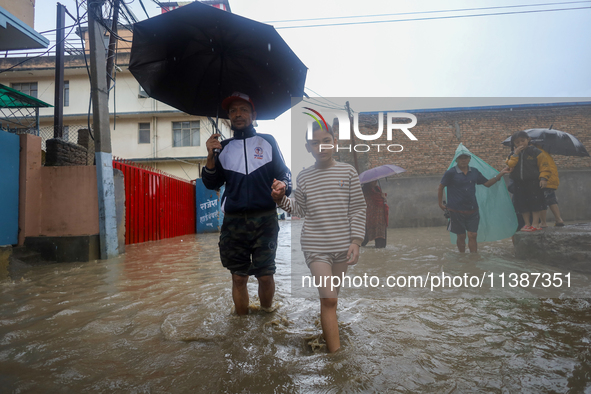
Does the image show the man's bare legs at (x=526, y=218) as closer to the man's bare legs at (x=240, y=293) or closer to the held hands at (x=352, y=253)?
the held hands at (x=352, y=253)

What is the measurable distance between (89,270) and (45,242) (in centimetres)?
143

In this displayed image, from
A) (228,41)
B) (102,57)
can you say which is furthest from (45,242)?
(228,41)

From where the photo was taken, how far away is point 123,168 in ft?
27.1

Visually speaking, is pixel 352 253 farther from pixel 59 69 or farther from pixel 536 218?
pixel 59 69

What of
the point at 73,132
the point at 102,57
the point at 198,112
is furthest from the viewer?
the point at 73,132

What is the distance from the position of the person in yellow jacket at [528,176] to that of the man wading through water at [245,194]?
4718 millimetres

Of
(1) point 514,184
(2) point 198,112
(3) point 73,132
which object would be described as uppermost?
(3) point 73,132

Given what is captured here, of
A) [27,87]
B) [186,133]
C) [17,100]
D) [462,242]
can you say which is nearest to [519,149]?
[462,242]

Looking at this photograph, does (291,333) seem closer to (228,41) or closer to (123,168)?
(228,41)

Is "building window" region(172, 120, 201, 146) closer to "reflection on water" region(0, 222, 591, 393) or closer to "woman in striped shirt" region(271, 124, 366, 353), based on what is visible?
"reflection on water" region(0, 222, 591, 393)

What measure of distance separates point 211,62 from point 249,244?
→ 5.32ft

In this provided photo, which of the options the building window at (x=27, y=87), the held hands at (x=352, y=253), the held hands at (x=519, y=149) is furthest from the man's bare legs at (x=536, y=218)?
the building window at (x=27, y=87)

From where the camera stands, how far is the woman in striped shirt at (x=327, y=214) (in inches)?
86.3

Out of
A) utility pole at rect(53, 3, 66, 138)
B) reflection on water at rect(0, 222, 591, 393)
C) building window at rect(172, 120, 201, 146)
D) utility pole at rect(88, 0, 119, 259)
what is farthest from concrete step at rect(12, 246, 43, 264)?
building window at rect(172, 120, 201, 146)
